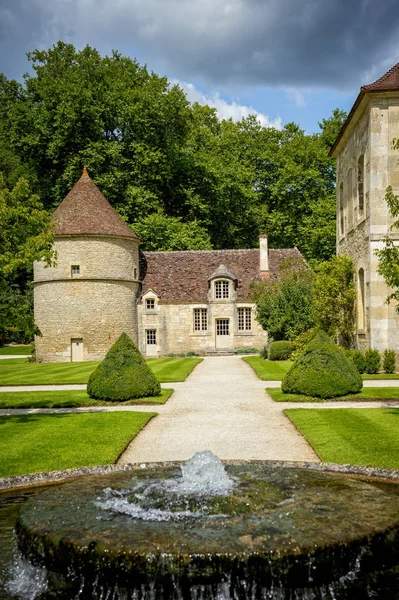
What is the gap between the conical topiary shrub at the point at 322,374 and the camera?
1545 cm

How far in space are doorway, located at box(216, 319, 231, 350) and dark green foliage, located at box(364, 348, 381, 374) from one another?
16940 mm

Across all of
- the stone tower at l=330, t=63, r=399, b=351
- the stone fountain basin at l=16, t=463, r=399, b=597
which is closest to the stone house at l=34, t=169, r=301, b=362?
the stone tower at l=330, t=63, r=399, b=351

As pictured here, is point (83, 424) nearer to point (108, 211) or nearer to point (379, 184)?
point (379, 184)

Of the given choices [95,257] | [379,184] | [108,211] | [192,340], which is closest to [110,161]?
[108,211]

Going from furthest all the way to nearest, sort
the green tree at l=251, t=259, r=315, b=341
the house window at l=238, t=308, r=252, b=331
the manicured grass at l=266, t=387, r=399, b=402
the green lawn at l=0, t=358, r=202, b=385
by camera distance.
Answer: the house window at l=238, t=308, r=252, b=331, the green tree at l=251, t=259, r=315, b=341, the green lawn at l=0, t=358, r=202, b=385, the manicured grass at l=266, t=387, r=399, b=402

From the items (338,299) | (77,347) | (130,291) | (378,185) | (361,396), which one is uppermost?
(378,185)

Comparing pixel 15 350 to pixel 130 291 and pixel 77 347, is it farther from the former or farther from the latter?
pixel 130 291

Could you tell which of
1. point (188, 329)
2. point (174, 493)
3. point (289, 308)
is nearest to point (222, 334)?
point (188, 329)

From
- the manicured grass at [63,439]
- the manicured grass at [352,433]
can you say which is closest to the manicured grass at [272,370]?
the manicured grass at [352,433]

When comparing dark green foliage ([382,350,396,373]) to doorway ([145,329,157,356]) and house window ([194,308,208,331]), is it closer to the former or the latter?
house window ([194,308,208,331])

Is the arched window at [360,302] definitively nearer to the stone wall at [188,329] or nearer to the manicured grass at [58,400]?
the manicured grass at [58,400]

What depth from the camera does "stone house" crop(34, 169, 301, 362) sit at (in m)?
34.0

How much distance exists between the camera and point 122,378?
1589 cm

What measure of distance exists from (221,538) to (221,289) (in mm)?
33322
